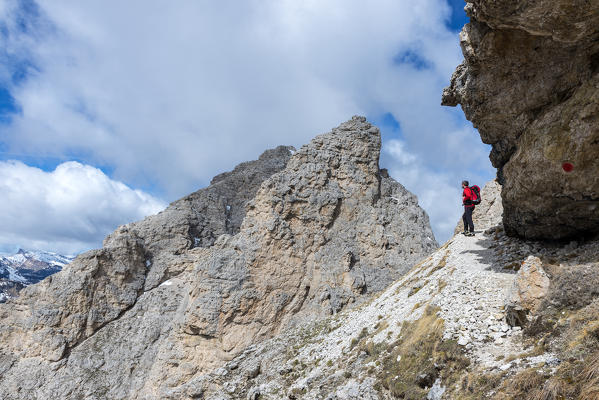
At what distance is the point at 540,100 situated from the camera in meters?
15.7

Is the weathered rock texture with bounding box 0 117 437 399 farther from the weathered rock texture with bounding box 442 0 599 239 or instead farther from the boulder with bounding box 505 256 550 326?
the boulder with bounding box 505 256 550 326

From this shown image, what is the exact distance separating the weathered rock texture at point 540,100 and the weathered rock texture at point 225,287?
24960 mm

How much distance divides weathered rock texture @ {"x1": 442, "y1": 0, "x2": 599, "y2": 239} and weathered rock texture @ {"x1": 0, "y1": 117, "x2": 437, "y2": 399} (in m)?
25.0

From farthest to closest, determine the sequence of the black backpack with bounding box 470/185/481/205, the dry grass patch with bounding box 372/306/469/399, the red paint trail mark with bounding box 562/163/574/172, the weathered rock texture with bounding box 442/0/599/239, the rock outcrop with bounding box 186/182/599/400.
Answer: the black backpack with bounding box 470/185/481/205 → the red paint trail mark with bounding box 562/163/574/172 → the weathered rock texture with bounding box 442/0/599/239 → the dry grass patch with bounding box 372/306/469/399 → the rock outcrop with bounding box 186/182/599/400

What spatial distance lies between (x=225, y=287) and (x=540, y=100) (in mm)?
33385

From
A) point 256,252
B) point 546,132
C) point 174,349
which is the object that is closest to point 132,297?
point 174,349

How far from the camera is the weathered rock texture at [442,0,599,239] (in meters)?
12.3

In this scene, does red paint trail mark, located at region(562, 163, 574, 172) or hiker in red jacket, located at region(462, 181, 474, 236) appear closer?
red paint trail mark, located at region(562, 163, 574, 172)

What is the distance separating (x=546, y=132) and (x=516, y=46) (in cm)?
393

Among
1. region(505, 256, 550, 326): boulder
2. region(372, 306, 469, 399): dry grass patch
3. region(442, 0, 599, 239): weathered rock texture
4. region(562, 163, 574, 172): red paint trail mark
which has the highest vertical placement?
region(442, 0, 599, 239): weathered rock texture

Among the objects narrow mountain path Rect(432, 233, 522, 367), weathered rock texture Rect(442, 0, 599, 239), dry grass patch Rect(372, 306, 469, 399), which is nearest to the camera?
narrow mountain path Rect(432, 233, 522, 367)

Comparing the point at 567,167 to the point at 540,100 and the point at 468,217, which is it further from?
the point at 468,217

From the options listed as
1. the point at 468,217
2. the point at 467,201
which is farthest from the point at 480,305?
the point at 468,217

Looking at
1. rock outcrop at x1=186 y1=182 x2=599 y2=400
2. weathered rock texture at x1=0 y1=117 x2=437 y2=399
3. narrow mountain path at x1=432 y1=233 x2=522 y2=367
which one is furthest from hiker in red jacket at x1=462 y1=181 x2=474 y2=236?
weathered rock texture at x1=0 y1=117 x2=437 y2=399
